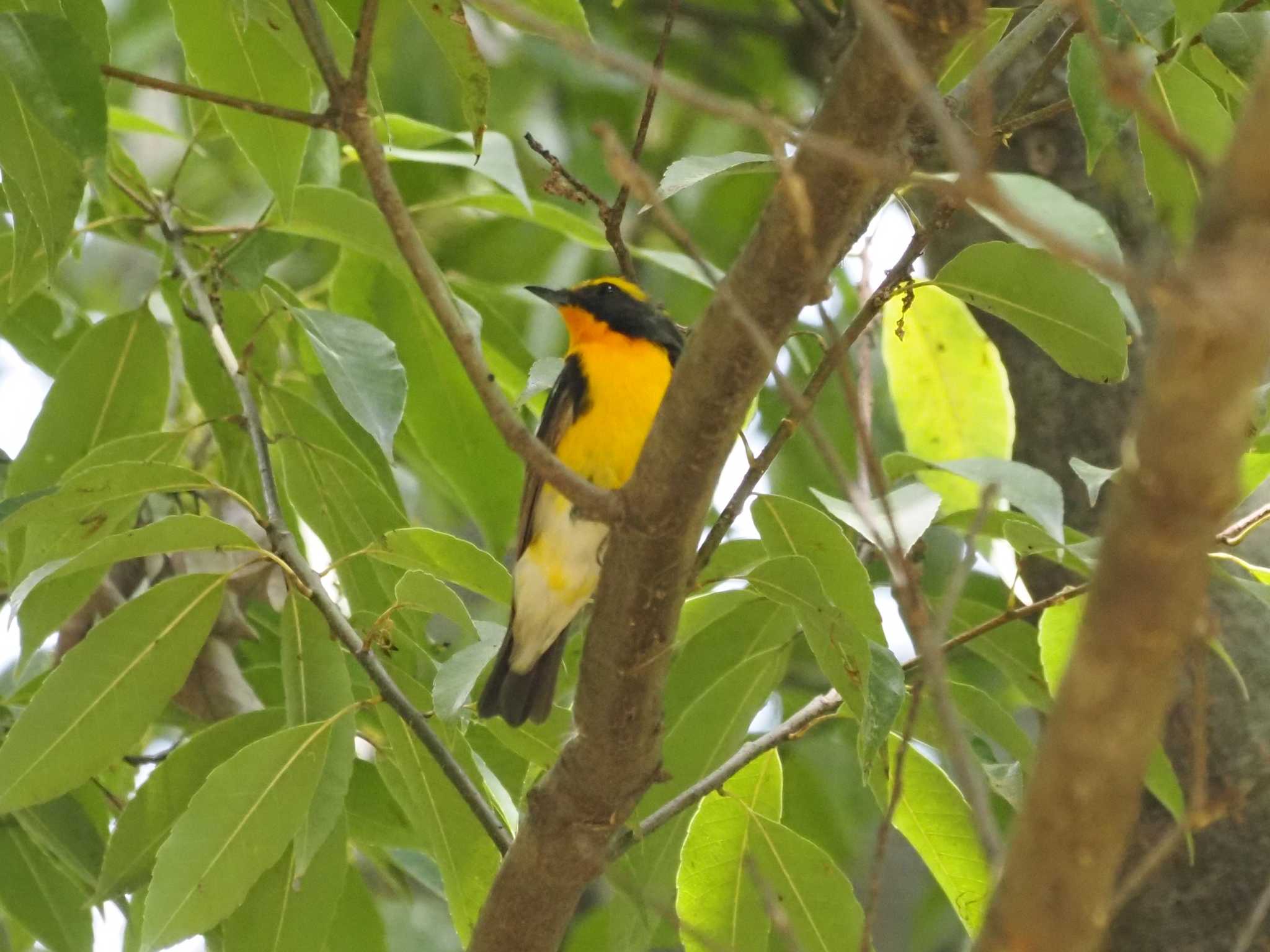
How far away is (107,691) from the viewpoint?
236cm

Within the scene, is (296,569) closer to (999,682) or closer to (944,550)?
(944,550)

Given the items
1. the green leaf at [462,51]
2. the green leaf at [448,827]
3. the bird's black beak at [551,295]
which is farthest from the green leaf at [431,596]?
the bird's black beak at [551,295]

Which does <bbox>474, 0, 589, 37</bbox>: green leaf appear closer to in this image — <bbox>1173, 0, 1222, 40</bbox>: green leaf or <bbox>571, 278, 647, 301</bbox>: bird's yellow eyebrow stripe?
<bbox>1173, 0, 1222, 40</bbox>: green leaf

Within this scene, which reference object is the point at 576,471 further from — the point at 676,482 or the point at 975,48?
the point at 676,482

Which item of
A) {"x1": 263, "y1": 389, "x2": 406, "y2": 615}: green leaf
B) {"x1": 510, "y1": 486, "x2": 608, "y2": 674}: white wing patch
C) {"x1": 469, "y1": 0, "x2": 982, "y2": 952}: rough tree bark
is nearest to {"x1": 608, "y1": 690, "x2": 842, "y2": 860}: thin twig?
{"x1": 469, "y1": 0, "x2": 982, "y2": 952}: rough tree bark

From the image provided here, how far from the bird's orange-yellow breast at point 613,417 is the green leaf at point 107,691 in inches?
45.4

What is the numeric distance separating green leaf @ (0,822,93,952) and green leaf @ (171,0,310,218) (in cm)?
127

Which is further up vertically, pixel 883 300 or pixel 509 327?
→ pixel 509 327

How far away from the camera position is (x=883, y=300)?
2.02 meters

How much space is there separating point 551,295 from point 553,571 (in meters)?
0.73

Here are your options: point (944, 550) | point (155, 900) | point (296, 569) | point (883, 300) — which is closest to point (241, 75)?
point (296, 569)

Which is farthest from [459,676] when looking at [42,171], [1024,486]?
[42,171]

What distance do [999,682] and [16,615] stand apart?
8.06ft

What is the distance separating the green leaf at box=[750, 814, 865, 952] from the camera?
2396mm
